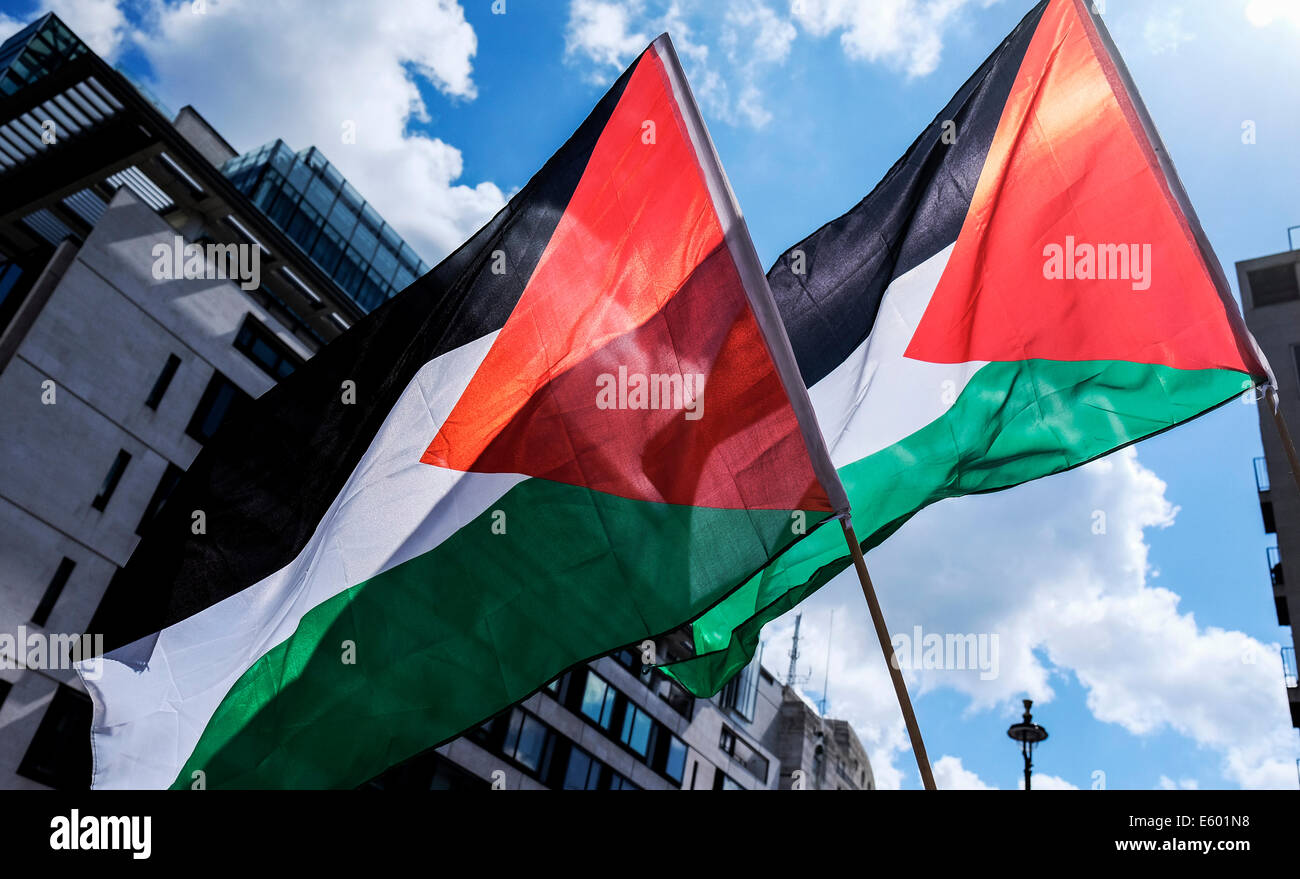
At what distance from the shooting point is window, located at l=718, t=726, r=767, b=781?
56.8 meters

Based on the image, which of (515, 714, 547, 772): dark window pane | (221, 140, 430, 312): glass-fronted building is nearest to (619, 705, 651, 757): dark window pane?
(515, 714, 547, 772): dark window pane

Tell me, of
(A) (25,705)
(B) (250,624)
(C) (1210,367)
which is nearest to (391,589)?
(B) (250,624)

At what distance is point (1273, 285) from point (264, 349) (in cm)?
3411

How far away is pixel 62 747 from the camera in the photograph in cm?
2688

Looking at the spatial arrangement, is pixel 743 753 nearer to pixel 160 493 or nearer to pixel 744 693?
pixel 744 693

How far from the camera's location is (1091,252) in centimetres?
752

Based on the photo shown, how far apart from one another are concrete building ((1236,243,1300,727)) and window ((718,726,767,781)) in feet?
98.2

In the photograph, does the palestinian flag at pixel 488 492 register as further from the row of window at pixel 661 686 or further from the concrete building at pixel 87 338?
the row of window at pixel 661 686

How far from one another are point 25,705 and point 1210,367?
2763 cm

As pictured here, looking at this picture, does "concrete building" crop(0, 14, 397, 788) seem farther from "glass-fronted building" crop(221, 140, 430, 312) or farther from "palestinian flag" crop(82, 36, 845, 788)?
"palestinian flag" crop(82, 36, 845, 788)

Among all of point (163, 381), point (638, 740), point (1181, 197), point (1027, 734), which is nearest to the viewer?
point (1181, 197)

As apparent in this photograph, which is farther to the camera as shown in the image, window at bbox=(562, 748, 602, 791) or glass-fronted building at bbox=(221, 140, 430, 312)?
glass-fronted building at bbox=(221, 140, 430, 312)

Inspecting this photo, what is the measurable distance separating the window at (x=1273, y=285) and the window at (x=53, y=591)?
37626 mm

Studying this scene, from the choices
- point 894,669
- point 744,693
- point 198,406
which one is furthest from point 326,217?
point 894,669
